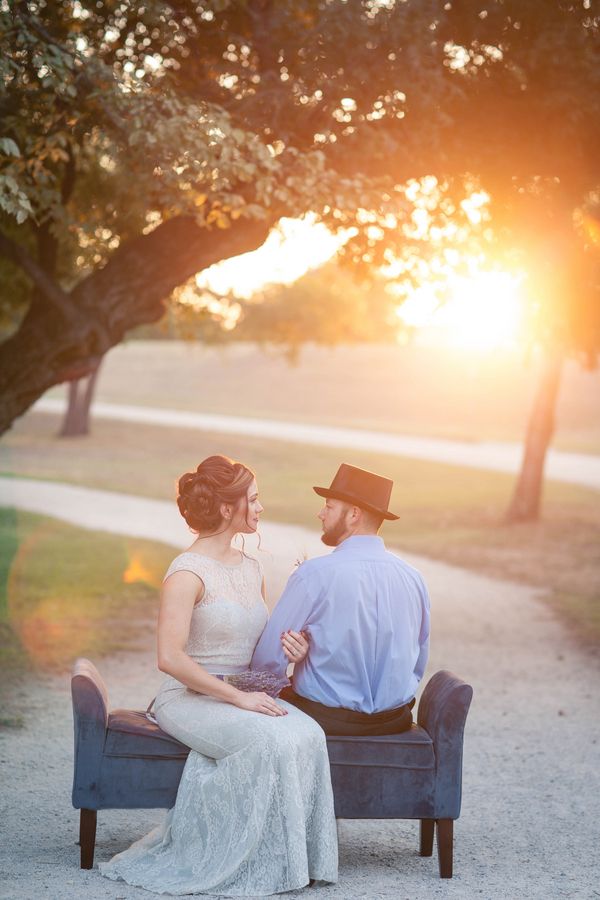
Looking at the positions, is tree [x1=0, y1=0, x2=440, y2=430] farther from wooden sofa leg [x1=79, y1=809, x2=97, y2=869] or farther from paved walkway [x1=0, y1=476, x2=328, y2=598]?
paved walkway [x1=0, y1=476, x2=328, y2=598]

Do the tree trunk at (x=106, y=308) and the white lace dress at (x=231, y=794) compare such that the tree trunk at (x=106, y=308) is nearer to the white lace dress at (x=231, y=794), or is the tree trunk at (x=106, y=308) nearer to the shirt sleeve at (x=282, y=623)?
the white lace dress at (x=231, y=794)

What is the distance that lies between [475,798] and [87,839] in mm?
2659

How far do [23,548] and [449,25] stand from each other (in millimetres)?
9717

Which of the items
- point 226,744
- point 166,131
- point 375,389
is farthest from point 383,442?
point 226,744

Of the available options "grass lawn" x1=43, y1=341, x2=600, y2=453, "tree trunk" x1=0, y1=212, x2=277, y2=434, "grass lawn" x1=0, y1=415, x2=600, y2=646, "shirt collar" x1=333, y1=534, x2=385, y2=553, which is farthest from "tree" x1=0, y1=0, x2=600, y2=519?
"grass lawn" x1=43, y1=341, x2=600, y2=453

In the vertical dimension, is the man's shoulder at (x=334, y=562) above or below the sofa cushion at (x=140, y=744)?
above

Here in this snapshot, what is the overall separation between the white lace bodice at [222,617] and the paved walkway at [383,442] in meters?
22.2

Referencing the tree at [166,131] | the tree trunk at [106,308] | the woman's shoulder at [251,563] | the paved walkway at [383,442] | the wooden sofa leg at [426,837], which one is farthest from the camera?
the paved walkway at [383,442]

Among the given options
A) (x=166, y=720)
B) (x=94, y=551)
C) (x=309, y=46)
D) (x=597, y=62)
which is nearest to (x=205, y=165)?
(x=309, y=46)

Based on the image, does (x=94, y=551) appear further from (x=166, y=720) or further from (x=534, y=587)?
(x=166, y=720)

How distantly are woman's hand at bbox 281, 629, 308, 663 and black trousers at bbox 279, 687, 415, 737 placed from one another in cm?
29

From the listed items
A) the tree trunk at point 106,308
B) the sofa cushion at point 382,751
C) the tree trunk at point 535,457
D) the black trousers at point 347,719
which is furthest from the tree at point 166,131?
the tree trunk at point 535,457

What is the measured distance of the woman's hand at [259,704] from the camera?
16.1 feet

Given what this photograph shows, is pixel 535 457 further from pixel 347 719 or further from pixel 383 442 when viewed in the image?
pixel 383 442
